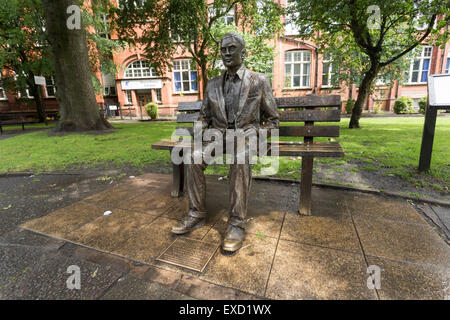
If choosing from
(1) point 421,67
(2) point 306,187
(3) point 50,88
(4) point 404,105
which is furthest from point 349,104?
(3) point 50,88

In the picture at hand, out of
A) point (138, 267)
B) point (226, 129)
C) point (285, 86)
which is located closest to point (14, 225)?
point (138, 267)

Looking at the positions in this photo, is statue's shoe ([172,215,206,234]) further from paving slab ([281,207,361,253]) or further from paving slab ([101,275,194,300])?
paving slab ([281,207,361,253])

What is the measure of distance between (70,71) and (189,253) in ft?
36.7

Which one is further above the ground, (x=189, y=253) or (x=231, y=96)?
(x=231, y=96)

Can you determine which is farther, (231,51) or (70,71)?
(70,71)

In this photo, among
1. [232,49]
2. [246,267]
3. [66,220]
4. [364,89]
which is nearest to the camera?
[246,267]

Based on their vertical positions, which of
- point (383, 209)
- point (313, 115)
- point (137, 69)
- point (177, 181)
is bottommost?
point (383, 209)

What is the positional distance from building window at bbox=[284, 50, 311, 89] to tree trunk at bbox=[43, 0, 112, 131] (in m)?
18.8

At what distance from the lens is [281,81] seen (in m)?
24.3

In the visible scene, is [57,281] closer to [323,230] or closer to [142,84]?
[323,230]

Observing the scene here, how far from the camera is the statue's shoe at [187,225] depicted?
2.41 m

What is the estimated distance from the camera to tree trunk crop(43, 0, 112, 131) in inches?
383

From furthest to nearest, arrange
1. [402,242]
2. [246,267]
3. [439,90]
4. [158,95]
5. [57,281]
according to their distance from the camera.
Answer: [158,95] → [439,90] → [402,242] → [246,267] → [57,281]

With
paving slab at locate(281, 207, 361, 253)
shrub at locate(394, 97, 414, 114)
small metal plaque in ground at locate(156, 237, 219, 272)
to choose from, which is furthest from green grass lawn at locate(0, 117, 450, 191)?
shrub at locate(394, 97, 414, 114)
